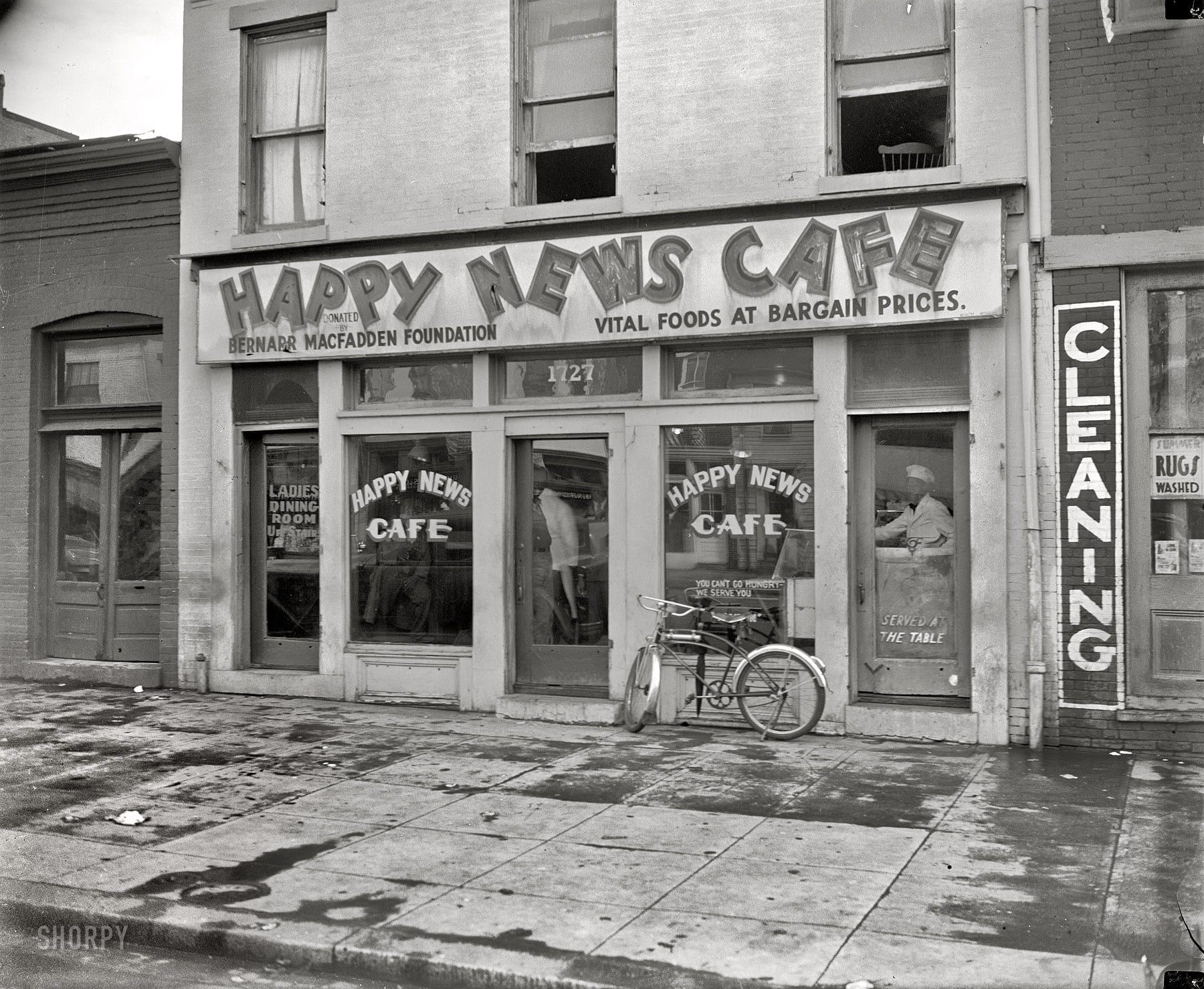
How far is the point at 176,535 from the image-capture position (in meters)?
12.7

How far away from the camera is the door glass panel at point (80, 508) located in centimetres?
1341

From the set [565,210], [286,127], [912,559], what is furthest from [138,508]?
[912,559]

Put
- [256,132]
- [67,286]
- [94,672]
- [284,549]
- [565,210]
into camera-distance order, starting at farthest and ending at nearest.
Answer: [67,286] < [94,672] < [256,132] < [284,549] < [565,210]

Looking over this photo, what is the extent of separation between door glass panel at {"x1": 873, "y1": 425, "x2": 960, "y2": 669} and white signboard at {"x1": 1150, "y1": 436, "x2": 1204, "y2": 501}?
60.4 inches

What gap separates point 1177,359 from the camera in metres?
9.58

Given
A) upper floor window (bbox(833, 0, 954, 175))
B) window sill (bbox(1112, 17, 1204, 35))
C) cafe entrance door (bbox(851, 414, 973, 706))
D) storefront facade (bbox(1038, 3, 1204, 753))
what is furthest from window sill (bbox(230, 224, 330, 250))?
window sill (bbox(1112, 17, 1204, 35))

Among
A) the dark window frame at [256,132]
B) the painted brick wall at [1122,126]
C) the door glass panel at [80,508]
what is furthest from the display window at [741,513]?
the door glass panel at [80,508]

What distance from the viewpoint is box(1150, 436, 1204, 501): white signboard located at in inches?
374

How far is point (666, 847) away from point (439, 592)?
5.32 meters

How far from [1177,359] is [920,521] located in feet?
7.64

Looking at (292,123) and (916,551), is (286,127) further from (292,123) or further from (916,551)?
(916,551)

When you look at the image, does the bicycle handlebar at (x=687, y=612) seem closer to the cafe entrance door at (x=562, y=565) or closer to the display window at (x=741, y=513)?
the display window at (x=741, y=513)

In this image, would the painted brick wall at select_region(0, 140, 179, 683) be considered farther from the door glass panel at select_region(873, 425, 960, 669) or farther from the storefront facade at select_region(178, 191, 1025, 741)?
the door glass panel at select_region(873, 425, 960, 669)

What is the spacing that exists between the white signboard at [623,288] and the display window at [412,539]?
1012 mm
